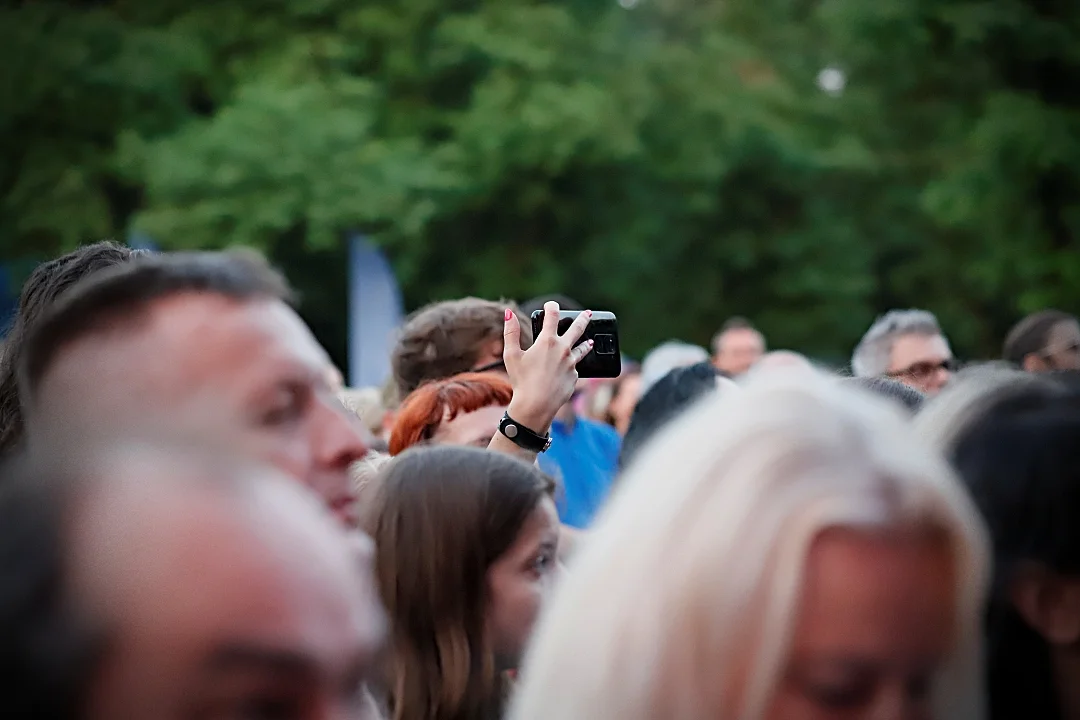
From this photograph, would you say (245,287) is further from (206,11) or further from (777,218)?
(777,218)

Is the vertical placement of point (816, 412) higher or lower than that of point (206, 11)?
lower

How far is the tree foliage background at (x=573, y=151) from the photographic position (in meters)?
15.4

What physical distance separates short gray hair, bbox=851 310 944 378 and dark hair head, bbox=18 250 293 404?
16.5 feet

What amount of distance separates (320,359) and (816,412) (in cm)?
66

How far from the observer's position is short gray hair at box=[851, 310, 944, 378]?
6602mm

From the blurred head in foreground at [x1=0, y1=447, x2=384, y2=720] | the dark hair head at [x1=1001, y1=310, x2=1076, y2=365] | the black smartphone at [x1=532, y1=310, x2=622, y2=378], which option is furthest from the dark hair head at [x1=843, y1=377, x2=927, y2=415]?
the dark hair head at [x1=1001, y1=310, x2=1076, y2=365]

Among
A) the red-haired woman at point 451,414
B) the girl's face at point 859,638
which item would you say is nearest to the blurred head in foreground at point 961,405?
the girl's face at point 859,638

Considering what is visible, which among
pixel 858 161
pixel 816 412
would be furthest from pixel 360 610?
pixel 858 161

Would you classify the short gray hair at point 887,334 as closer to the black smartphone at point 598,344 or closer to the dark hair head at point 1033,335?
the dark hair head at point 1033,335

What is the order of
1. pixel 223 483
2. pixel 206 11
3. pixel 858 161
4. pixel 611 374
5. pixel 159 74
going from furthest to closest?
1. pixel 858 161
2. pixel 206 11
3. pixel 159 74
4. pixel 611 374
5. pixel 223 483

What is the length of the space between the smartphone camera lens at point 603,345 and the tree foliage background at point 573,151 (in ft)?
38.2

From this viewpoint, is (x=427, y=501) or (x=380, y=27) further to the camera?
(x=380, y=27)

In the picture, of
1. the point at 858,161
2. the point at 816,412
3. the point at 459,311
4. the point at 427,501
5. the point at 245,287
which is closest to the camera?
the point at 816,412

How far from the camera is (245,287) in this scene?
1.87 m
